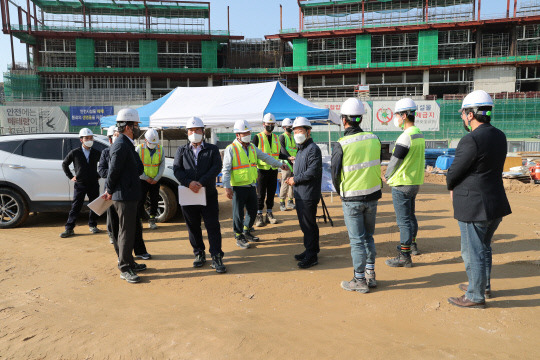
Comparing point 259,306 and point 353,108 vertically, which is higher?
point 353,108

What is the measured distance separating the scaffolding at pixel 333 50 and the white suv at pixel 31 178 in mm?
40766

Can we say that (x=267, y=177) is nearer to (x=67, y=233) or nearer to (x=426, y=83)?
(x=67, y=233)

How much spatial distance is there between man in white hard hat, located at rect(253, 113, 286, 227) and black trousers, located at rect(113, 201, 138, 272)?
295 centimetres

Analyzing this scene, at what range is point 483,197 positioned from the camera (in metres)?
3.28

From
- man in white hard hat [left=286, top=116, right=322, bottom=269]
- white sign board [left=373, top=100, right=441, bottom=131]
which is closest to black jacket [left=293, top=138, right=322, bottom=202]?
man in white hard hat [left=286, top=116, right=322, bottom=269]

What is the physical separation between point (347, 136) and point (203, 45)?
45.2 m

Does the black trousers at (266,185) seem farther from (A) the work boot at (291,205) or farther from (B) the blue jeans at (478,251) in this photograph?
(B) the blue jeans at (478,251)

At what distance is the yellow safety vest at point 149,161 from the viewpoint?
21.5 ft

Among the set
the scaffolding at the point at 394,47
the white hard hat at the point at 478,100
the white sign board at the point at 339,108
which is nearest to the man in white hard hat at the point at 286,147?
the white hard hat at the point at 478,100

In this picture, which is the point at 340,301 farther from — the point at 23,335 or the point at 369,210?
the point at 23,335

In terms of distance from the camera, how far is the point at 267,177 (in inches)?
283

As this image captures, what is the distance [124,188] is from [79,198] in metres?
2.72

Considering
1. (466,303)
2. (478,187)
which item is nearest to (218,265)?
(466,303)

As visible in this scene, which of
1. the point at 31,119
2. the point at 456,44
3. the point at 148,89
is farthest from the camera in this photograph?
the point at 148,89
